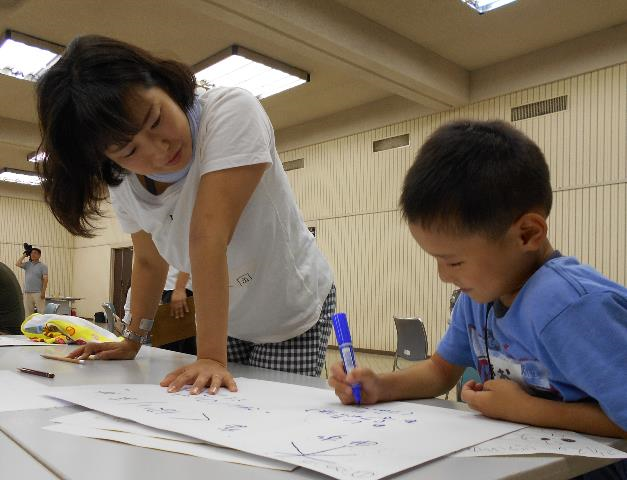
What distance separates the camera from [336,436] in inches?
A: 23.0

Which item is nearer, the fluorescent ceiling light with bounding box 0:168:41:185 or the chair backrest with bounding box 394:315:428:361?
the chair backrest with bounding box 394:315:428:361

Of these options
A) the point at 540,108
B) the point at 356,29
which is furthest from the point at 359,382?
the point at 540,108

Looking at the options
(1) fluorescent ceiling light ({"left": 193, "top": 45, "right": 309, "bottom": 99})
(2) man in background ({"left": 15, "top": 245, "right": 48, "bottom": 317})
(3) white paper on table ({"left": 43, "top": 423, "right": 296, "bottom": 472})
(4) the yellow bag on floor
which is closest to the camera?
(3) white paper on table ({"left": 43, "top": 423, "right": 296, "bottom": 472})

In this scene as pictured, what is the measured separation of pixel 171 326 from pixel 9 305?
1.77 metres

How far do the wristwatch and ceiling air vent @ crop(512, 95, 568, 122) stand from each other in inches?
217

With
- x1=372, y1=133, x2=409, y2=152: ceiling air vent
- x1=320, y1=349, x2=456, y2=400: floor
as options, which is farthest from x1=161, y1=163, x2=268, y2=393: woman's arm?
x1=372, y1=133, x2=409, y2=152: ceiling air vent

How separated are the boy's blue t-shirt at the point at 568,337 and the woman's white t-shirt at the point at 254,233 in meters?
0.49

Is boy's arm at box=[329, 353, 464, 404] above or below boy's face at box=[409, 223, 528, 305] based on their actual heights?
below

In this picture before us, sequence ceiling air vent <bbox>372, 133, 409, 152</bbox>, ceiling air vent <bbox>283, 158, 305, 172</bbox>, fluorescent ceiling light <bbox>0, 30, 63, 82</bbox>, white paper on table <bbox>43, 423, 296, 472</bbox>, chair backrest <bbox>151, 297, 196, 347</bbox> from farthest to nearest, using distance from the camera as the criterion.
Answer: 1. ceiling air vent <bbox>283, 158, 305, 172</bbox>
2. ceiling air vent <bbox>372, 133, 409, 152</bbox>
3. fluorescent ceiling light <bbox>0, 30, 63, 82</bbox>
4. chair backrest <bbox>151, 297, 196, 347</bbox>
5. white paper on table <bbox>43, 423, 296, 472</bbox>

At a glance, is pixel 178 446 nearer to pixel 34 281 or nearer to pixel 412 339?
pixel 412 339

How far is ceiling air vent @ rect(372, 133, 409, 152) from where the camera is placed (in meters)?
7.22

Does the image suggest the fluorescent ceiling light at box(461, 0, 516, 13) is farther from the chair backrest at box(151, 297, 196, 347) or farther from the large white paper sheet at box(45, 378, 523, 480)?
the large white paper sheet at box(45, 378, 523, 480)

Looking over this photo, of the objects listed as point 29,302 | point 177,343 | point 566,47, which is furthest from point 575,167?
point 29,302

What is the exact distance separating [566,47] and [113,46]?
5733 mm
